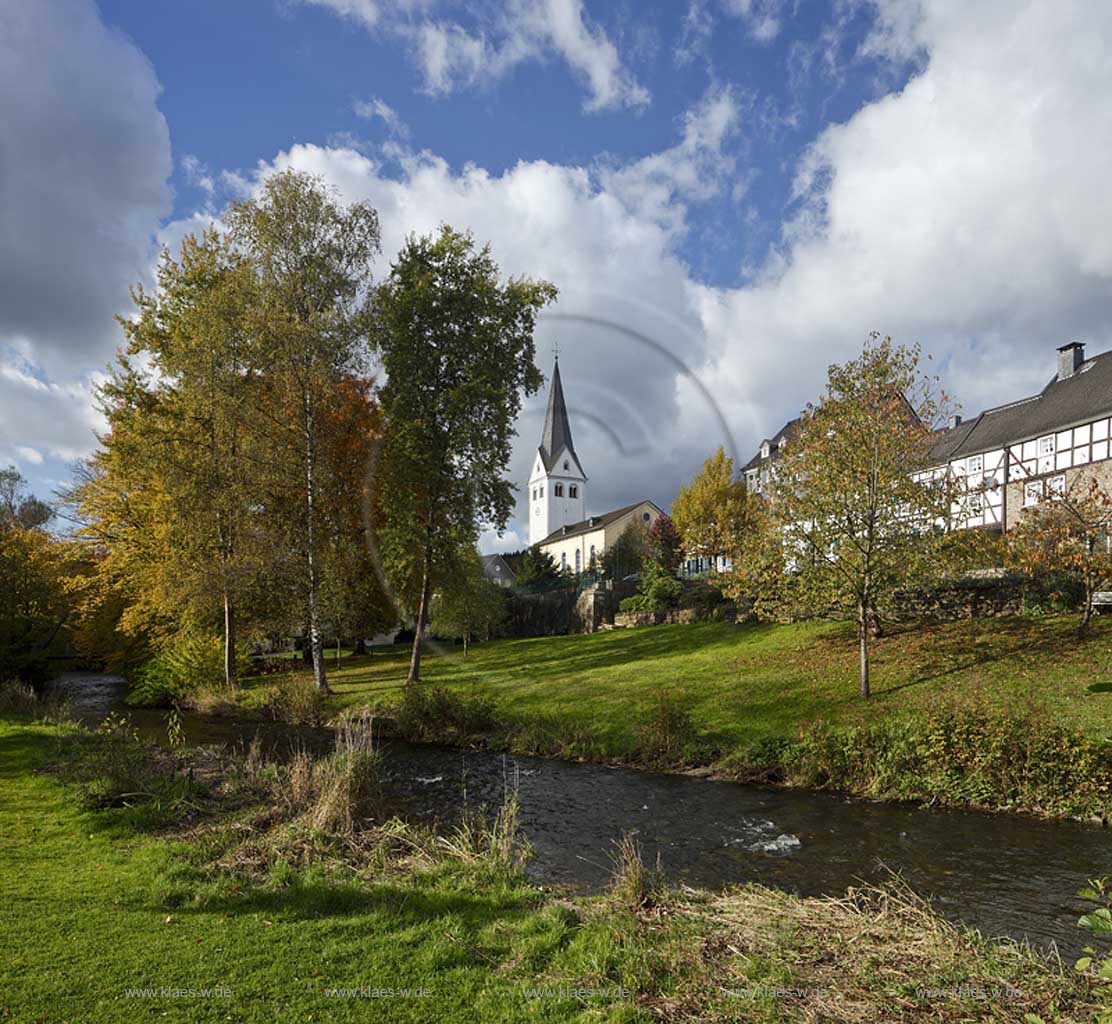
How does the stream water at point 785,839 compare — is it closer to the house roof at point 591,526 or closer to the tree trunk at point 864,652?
the tree trunk at point 864,652

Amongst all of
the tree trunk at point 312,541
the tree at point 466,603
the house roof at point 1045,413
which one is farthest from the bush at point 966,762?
the house roof at point 1045,413

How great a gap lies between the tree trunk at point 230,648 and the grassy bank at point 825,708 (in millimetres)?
1816

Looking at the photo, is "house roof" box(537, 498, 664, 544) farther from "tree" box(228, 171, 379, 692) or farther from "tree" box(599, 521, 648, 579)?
"tree" box(228, 171, 379, 692)

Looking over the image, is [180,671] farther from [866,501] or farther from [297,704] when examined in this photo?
[866,501]

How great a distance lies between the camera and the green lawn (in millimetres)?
19844

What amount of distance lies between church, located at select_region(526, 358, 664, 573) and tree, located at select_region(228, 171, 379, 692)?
6682 cm

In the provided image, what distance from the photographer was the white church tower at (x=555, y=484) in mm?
115938

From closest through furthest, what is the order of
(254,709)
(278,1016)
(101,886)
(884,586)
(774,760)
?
(278,1016) → (101,886) → (774,760) → (884,586) → (254,709)

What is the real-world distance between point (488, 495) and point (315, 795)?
19977 mm

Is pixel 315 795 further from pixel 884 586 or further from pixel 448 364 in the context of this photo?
pixel 448 364

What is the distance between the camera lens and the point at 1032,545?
64.2 feet

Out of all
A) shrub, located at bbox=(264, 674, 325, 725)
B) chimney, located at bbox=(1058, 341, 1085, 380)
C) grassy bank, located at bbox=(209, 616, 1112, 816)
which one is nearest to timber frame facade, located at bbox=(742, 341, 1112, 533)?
chimney, located at bbox=(1058, 341, 1085, 380)

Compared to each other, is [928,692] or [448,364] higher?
[448,364]

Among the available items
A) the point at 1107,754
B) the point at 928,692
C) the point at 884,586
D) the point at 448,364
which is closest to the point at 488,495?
the point at 448,364
